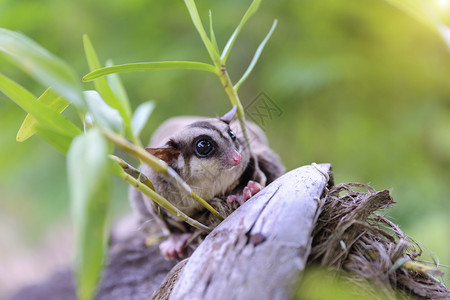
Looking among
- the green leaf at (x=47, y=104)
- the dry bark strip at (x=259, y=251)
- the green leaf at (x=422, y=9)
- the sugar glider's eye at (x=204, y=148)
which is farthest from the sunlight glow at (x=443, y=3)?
the green leaf at (x=47, y=104)

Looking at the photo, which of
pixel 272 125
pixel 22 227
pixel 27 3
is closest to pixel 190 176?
pixel 272 125

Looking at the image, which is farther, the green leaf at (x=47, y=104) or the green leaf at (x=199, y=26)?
the green leaf at (x=199, y=26)

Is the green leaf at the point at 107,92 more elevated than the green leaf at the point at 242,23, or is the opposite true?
the green leaf at the point at 242,23

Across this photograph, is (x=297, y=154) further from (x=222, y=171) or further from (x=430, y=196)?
(x=222, y=171)

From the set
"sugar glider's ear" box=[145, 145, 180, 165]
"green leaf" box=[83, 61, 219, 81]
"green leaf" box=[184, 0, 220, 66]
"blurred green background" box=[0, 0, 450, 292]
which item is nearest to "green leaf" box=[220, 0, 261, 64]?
"green leaf" box=[184, 0, 220, 66]

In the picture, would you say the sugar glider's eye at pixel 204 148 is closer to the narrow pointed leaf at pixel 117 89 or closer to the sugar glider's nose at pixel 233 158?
the sugar glider's nose at pixel 233 158

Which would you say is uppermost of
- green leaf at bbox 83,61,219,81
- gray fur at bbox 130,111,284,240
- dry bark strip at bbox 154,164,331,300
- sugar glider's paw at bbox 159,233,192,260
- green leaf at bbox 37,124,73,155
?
green leaf at bbox 83,61,219,81

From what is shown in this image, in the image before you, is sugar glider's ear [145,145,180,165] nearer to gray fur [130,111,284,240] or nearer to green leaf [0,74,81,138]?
gray fur [130,111,284,240]
